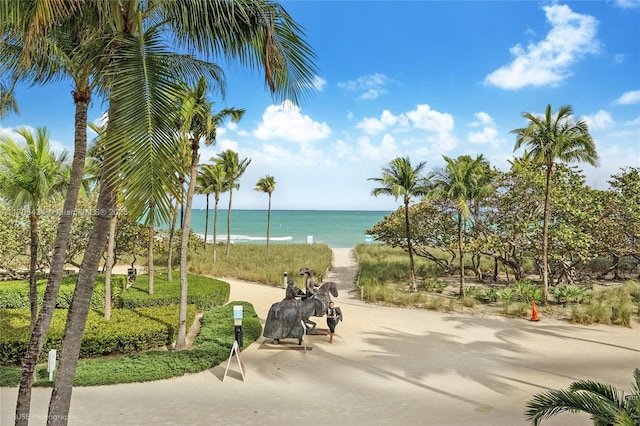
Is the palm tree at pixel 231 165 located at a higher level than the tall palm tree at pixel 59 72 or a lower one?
higher

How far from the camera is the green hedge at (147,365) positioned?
920cm

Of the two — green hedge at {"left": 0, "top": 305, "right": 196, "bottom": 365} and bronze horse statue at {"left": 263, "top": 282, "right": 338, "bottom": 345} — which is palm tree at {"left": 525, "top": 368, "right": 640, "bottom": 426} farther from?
green hedge at {"left": 0, "top": 305, "right": 196, "bottom": 365}

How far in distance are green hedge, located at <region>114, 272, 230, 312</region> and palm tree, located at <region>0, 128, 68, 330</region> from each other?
25.2 ft

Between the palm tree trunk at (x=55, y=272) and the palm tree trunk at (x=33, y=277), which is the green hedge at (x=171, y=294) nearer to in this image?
the palm tree trunk at (x=33, y=277)

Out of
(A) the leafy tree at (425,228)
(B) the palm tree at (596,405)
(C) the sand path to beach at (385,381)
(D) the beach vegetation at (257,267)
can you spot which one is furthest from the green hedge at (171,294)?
(B) the palm tree at (596,405)

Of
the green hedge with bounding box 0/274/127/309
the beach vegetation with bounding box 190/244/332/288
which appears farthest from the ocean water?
the green hedge with bounding box 0/274/127/309

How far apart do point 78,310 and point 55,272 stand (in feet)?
3.99

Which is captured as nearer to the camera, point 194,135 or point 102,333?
point 102,333

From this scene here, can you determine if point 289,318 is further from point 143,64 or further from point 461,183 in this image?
point 461,183

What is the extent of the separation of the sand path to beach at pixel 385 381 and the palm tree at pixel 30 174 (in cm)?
323

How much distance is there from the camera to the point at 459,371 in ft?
34.0

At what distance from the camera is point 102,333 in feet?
37.0

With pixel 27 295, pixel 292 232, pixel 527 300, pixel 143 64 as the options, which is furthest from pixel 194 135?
pixel 292 232

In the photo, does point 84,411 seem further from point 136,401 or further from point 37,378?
point 37,378
